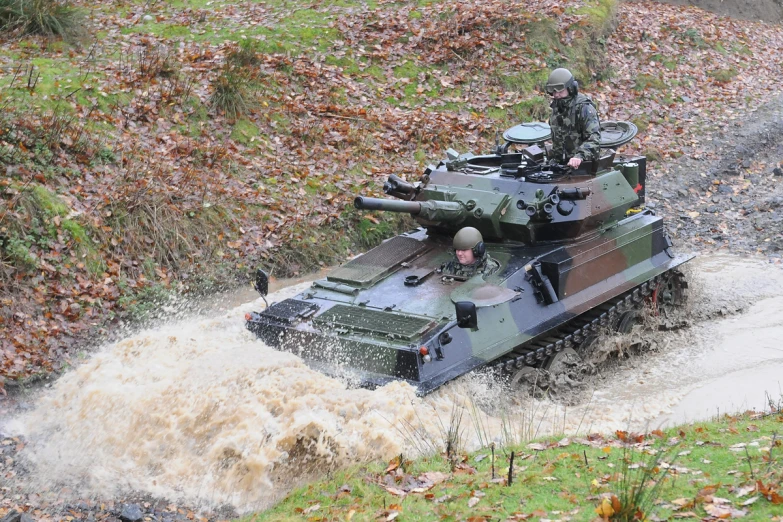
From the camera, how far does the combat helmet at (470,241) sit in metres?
10.4

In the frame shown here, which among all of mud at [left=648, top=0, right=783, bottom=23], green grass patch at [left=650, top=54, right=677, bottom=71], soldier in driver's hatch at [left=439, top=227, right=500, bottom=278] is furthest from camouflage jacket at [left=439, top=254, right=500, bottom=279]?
mud at [left=648, top=0, right=783, bottom=23]

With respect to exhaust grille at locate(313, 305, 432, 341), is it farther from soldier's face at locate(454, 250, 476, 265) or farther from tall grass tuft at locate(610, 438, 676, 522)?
tall grass tuft at locate(610, 438, 676, 522)

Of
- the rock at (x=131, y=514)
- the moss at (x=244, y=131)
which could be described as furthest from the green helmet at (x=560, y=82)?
the rock at (x=131, y=514)

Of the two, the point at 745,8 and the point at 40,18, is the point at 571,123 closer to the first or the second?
the point at 40,18

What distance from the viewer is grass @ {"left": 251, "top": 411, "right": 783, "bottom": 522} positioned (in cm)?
592

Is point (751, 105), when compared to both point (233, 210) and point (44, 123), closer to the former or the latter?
point (233, 210)

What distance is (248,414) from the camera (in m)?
8.98

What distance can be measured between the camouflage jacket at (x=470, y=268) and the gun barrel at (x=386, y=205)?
81cm

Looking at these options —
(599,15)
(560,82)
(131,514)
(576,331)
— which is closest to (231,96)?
(560,82)

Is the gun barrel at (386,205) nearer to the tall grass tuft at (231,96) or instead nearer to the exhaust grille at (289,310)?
the exhaust grille at (289,310)

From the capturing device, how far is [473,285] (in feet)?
34.1

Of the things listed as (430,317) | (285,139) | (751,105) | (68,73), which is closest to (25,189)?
(68,73)

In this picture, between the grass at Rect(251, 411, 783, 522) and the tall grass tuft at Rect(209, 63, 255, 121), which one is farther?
the tall grass tuft at Rect(209, 63, 255, 121)

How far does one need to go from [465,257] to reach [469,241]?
0.25m
